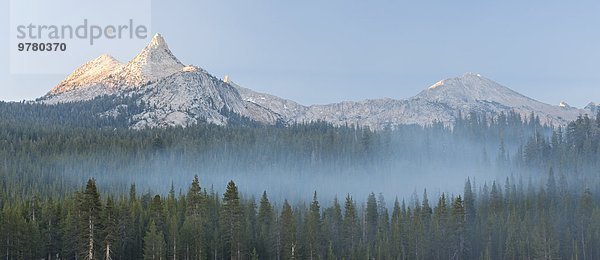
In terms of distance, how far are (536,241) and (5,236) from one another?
352 ft

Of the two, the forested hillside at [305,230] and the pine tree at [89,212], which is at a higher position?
the pine tree at [89,212]

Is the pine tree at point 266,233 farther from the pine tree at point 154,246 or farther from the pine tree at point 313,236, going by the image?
the pine tree at point 154,246

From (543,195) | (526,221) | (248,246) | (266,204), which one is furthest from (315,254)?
(543,195)

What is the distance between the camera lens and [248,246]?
12788 centimetres

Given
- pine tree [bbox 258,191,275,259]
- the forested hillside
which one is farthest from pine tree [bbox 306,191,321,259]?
pine tree [bbox 258,191,275,259]

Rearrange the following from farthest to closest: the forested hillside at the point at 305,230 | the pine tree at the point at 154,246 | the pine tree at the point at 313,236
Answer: the pine tree at the point at 313,236, the forested hillside at the point at 305,230, the pine tree at the point at 154,246

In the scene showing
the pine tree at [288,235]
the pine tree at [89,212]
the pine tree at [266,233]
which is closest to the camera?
the pine tree at [89,212]

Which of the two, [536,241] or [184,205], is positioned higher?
[184,205]

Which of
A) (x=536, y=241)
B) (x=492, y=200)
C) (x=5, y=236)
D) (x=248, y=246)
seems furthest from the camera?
(x=492, y=200)

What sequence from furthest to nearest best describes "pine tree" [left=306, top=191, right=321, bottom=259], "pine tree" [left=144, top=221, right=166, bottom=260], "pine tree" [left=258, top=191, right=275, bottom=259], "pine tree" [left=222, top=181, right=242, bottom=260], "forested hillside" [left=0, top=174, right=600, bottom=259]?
"pine tree" [left=258, top=191, right=275, bottom=259] < "pine tree" [left=306, top=191, right=321, bottom=259] < "pine tree" [left=222, top=181, right=242, bottom=260] < "forested hillside" [left=0, top=174, right=600, bottom=259] < "pine tree" [left=144, top=221, right=166, bottom=260]

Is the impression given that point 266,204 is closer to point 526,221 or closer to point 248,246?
point 248,246

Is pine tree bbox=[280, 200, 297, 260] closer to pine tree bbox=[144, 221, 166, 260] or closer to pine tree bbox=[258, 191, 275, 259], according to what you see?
pine tree bbox=[258, 191, 275, 259]

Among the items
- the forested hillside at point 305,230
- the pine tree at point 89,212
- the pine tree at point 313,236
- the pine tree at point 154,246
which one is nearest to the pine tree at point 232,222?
the forested hillside at point 305,230

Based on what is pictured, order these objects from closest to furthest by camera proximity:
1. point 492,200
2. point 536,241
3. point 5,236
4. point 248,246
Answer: point 5,236, point 248,246, point 536,241, point 492,200
